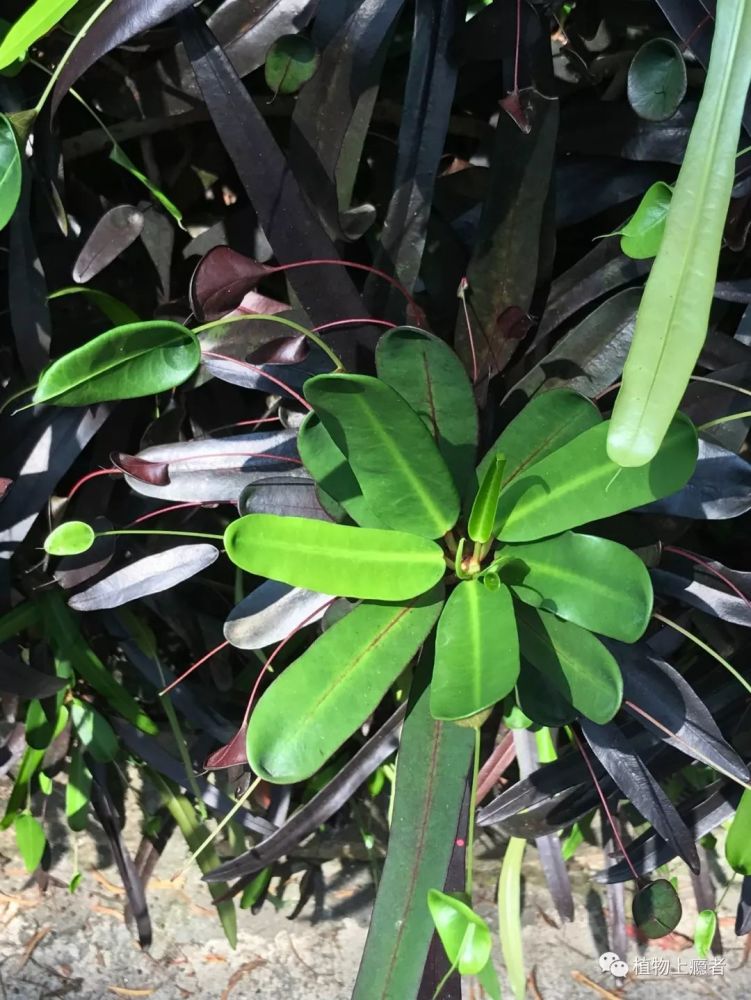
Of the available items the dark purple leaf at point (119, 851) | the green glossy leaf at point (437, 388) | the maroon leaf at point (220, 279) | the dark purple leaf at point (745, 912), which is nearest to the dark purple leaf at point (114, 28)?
the maroon leaf at point (220, 279)

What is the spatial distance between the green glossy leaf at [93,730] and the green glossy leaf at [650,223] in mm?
641

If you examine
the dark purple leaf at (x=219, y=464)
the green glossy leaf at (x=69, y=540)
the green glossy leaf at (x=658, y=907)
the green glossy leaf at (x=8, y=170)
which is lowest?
the green glossy leaf at (x=658, y=907)

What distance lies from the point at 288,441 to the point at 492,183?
22 cm

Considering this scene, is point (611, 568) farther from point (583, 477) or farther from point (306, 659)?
point (306, 659)

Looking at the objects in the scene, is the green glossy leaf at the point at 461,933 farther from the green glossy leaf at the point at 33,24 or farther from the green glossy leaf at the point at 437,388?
the green glossy leaf at the point at 33,24

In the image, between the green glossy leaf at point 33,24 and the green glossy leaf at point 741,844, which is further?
the green glossy leaf at point 741,844

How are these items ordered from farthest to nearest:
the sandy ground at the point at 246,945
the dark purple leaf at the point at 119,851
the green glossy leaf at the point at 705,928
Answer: the sandy ground at the point at 246,945, the dark purple leaf at the point at 119,851, the green glossy leaf at the point at 705,928

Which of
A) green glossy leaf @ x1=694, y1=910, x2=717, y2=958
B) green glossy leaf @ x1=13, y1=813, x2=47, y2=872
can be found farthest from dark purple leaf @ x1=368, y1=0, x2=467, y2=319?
green glossy leaf @ x1=13, y1=813, x2=47, y2=872

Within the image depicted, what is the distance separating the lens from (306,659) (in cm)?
48

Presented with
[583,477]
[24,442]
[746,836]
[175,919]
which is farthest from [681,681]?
[175,919]

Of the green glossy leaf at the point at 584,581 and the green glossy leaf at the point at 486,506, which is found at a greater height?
the green glossy leaf at the point at 486,506

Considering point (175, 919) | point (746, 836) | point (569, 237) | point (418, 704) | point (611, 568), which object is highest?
point (569, 237)

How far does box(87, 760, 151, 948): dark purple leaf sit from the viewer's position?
0.90 meters

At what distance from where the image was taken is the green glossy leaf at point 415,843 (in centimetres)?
51
